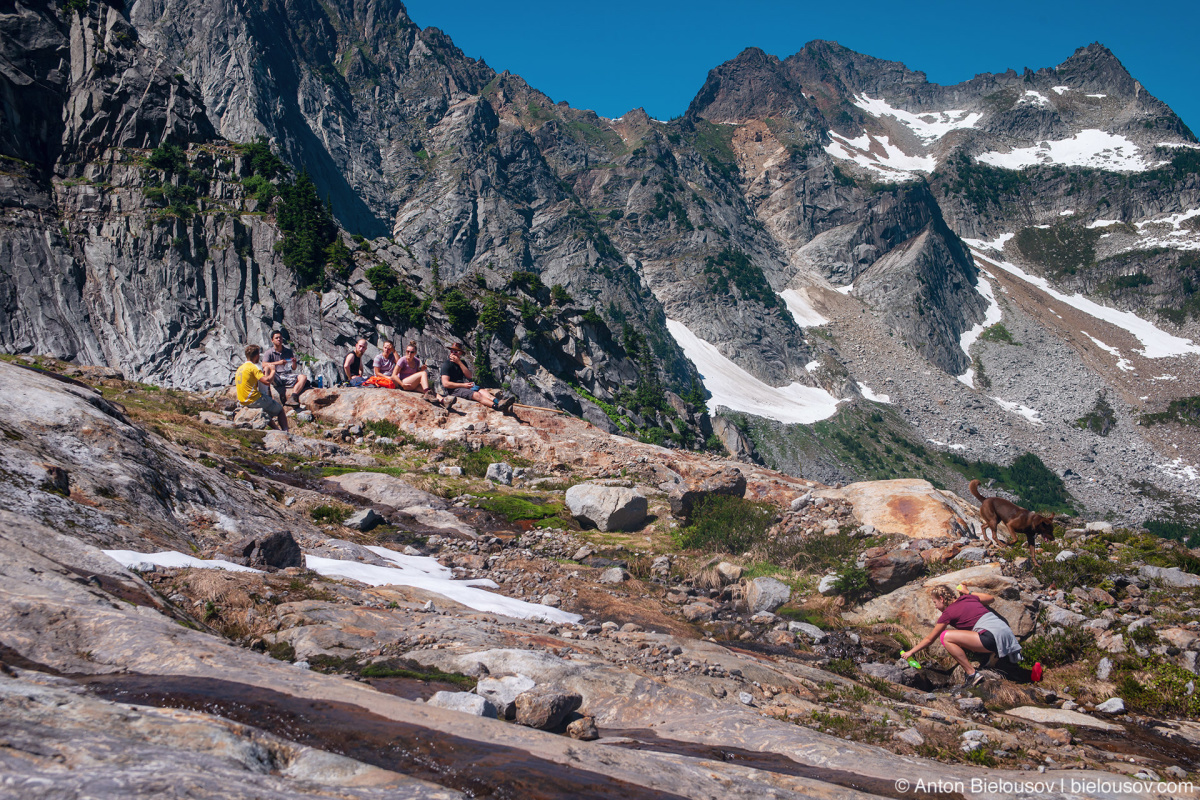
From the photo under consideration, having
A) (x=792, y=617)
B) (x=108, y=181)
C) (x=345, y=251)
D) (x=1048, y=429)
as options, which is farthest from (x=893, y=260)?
(x=792, y=617)

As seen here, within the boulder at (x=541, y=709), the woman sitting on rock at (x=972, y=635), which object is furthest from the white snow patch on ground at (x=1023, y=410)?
the boulder at (x=541, y=709)

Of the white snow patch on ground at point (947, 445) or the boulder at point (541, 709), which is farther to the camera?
the white snow patch on ground at point (947, 445)

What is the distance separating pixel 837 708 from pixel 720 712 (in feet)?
5.20

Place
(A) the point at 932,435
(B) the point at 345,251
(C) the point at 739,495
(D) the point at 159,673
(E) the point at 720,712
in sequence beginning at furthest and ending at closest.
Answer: (A) the point at 932,435
(B) the point at 345,251
(C) the point at 739,495
(E) the point at 720,712
(D) the point at 159,673

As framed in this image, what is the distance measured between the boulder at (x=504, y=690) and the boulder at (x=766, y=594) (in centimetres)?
598

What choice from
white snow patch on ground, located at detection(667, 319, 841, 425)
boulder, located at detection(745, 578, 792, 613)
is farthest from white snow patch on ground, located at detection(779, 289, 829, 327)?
boulder, located at detection(745, 578, 792, 613)

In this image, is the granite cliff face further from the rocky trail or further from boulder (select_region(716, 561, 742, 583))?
boulder (select_region(716, 561, 742, 583))

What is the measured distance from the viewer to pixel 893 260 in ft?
536

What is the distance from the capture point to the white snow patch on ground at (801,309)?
156000 millimetres

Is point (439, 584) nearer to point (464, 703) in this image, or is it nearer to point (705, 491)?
point (464, 703)

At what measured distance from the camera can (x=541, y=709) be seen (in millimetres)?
4875

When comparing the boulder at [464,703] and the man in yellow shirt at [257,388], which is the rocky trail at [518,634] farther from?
the man in yellow shirt at [257,388]

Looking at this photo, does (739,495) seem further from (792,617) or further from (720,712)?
(720,712)

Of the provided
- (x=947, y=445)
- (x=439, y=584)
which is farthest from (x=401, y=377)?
(x=947, y=445)
